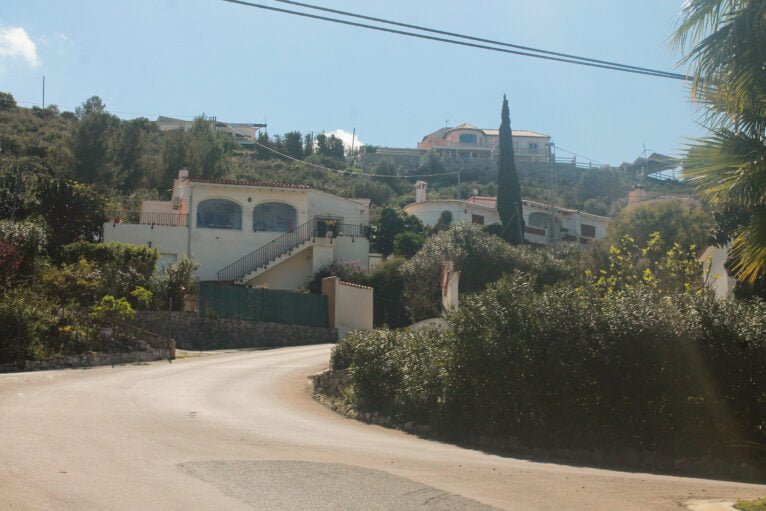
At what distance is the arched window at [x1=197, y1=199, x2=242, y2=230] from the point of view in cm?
4603

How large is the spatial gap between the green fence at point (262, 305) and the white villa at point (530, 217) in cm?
2492

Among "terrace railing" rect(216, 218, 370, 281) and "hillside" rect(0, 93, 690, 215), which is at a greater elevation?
"hillside" rect(0, 93, 690, 215)

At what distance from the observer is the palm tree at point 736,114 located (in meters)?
9.47

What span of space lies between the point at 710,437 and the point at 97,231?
1396 inches

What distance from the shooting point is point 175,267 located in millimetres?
35062

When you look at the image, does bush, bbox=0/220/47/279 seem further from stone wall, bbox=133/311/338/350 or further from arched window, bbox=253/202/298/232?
arched window, bbox=253/202/298/232

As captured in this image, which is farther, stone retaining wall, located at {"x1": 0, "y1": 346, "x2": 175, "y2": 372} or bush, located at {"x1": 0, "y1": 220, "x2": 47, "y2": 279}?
bush, located at {"x1": 0, "y1": 220, "x2": 47, "y2": 279}

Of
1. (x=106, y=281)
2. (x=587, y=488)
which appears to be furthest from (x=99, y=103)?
(x=587, y=488)

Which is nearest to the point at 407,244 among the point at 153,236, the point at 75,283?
the point at 153,236

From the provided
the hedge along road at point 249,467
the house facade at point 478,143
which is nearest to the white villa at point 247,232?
the hedge along road at point 249,467

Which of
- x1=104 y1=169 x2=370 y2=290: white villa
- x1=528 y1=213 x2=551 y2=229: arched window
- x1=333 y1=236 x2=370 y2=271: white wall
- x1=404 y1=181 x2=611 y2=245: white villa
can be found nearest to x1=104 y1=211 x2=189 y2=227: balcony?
x1=104 y1=169 x2=370 y2=290: white villa

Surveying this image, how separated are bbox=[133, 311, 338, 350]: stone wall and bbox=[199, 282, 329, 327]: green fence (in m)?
0.34

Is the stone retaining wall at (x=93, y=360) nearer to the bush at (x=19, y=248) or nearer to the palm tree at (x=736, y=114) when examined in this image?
the bush at (x=19, y=248)

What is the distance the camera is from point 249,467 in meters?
10.8
